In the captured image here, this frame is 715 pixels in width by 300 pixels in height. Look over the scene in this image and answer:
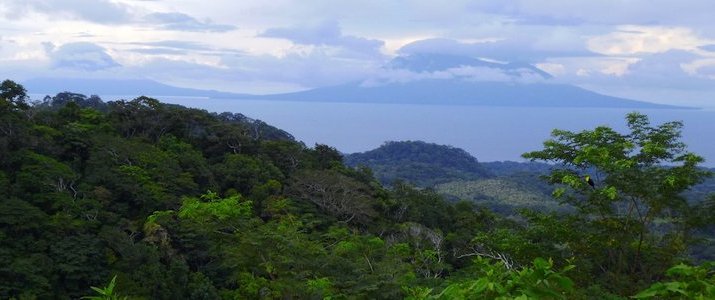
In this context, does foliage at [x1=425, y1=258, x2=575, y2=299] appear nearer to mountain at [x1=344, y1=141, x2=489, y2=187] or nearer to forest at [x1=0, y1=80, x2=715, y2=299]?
forest at [x1=0, y1=80, x2=715, y2=299]

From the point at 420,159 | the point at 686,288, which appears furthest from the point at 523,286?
the point at 420,159

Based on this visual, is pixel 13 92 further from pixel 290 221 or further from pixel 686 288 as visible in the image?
pixel 686 288

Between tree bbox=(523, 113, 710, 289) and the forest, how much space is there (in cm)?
3

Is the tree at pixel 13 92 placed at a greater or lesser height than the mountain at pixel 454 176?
greater

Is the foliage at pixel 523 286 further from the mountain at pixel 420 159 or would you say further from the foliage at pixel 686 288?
the mountain at pixel 420 159

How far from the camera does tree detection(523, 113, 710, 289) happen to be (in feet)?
25.5

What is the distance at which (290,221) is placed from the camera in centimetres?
1457

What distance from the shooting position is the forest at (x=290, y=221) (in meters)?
7.79

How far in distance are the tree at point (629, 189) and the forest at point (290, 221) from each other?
27 mm

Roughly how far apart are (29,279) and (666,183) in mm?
11416

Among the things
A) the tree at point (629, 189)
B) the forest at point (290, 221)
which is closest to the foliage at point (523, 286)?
the forest at point (290, 221)

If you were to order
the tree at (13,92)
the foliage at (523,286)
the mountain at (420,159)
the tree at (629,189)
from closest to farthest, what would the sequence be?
the foliage at (523,286)
the tree at (629,189)
the tree at (13,92)
the mountain at (420,159)

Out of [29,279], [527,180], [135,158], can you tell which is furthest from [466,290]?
[527,180]

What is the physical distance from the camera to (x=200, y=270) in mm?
15586
